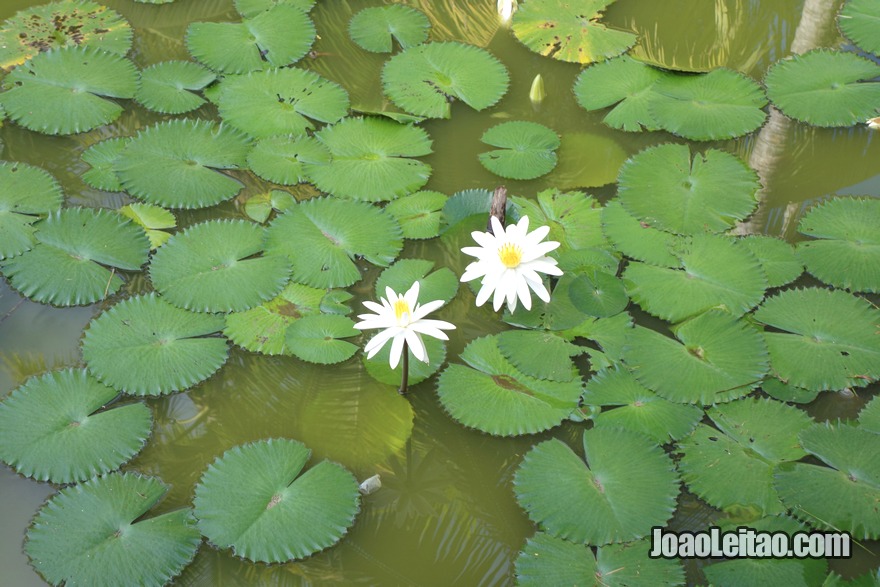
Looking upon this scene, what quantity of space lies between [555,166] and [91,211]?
194 cm

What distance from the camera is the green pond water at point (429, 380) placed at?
7.87 ft

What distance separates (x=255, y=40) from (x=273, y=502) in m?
2.41

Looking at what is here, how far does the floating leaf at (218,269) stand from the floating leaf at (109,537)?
73cm

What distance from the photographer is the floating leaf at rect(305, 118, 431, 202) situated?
3258 mm

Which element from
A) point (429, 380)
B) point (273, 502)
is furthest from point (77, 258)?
point (429, 380)

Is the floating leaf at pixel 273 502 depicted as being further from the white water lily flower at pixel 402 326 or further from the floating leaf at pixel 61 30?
the floating leaf at pixel 61 30

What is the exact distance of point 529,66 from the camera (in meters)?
3.87

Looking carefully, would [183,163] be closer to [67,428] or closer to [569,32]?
[67,428]

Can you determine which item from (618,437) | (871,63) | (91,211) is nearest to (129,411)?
(91,211)

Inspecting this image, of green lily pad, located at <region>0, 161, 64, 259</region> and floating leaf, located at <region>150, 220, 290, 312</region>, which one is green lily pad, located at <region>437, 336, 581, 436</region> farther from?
green lily pad, located at <region>0, 161, 64, 259</region>

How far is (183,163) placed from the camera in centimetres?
332

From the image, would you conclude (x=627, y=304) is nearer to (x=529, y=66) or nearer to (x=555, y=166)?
(x=555, y=166)

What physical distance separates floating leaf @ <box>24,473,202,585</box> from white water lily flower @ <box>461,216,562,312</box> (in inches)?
47.8

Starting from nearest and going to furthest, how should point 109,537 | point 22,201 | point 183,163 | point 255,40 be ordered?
point 109,537 < point 22,201 < point 183,163 < point 255,40
